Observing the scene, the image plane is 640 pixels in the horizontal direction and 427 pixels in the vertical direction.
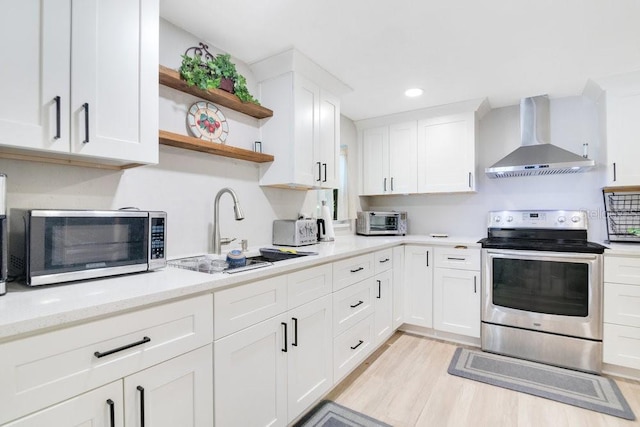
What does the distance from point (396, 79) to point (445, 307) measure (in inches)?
79.4

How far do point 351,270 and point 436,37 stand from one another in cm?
155

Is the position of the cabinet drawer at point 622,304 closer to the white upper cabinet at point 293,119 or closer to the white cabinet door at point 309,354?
the white cabinet door at point 309,354

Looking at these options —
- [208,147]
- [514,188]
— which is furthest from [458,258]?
[208,147]

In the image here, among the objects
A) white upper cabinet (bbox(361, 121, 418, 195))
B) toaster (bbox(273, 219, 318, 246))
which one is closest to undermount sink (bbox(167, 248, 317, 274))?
toaster (bbox(273, 219, 318, 246))

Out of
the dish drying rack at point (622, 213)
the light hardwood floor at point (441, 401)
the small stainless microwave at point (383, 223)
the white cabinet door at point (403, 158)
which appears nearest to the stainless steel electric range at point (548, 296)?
the dish drying rack at point (622, 213)

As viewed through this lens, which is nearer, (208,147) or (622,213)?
(208,147)

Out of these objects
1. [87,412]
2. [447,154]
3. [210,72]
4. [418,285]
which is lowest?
[418,285]

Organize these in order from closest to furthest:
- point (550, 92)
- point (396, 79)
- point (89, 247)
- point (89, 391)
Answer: point (89, 391)
point (89, 247)
point (396, 79)
point (550, 92)

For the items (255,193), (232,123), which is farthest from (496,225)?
(232,123)

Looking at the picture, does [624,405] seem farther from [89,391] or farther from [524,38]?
[89,391]

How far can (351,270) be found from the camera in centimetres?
206

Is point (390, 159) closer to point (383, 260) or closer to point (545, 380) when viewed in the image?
point (383, 260)

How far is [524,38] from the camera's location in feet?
6.18

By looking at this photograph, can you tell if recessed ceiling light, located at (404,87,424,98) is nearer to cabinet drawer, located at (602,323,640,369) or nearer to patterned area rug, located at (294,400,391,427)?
cabinet drawer, located at (602,323,640,369)
